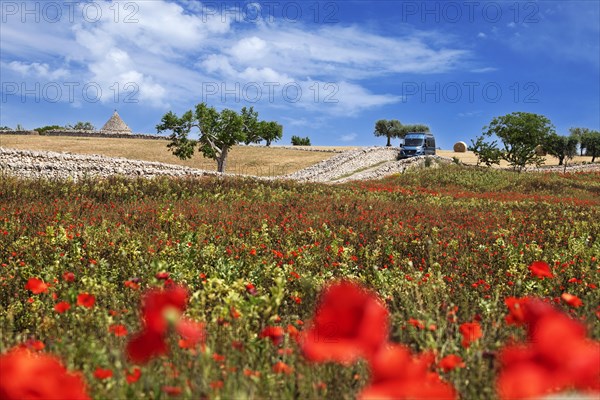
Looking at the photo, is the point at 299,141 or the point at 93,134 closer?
the point at 93,134

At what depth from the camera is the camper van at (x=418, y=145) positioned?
4678 cm

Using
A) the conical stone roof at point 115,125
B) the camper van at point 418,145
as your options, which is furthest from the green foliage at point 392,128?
the camper van at point 418,145

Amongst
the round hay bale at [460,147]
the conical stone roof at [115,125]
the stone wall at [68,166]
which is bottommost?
the stone wall at [68,166]

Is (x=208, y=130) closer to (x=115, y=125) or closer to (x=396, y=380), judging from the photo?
(x=396, y=380)

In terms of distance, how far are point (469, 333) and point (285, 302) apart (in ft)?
6.79

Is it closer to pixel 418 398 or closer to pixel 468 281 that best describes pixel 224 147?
pixel 468 281

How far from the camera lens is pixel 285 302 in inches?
180

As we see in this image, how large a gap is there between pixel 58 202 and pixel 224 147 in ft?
91.5

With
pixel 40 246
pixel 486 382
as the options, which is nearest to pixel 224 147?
pixel 40 246

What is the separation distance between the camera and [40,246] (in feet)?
24.9

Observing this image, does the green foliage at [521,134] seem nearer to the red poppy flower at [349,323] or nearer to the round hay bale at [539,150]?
the round hay bale at [539,150]

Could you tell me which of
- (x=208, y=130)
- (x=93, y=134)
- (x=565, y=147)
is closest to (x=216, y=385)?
(x=208, y=130)

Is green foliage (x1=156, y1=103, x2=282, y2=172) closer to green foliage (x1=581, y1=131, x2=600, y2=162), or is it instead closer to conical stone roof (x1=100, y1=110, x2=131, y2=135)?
conical stone roof (x1=100, y1=110, x2=131, y2=135)

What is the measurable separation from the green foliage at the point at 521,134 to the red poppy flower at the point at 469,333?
47893 mm
